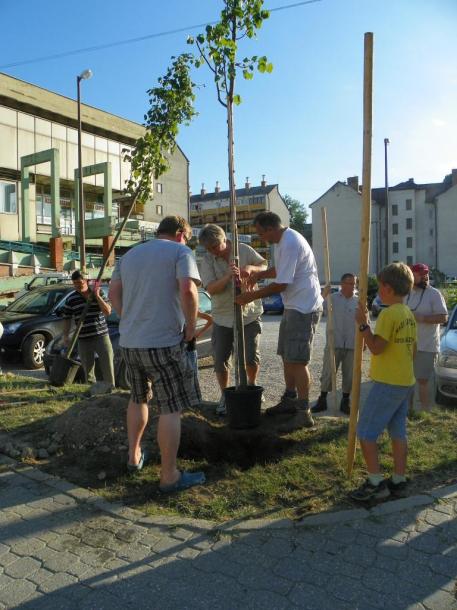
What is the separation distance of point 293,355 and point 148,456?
4.89 feet

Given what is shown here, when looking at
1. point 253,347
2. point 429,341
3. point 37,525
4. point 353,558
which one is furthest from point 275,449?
point 429,341

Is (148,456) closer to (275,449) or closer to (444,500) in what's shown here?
(275,449)

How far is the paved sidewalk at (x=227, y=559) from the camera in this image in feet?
8.09

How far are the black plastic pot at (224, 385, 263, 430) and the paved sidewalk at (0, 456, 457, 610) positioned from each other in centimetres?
139

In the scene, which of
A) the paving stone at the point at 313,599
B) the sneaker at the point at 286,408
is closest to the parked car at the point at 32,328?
the sneaker at the point at 286,408

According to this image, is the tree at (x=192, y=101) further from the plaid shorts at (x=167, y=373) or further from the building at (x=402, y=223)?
the building at (x=402, y=223)

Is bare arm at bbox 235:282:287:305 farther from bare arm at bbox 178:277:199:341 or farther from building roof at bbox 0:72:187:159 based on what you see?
building roof at bbox 0:72:187:159

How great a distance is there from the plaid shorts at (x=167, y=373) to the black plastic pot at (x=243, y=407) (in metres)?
0.77

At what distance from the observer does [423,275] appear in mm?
6000

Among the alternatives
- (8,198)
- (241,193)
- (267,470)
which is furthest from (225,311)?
(241,193)

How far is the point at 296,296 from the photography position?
466 cm

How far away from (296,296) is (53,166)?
29602 millimetres

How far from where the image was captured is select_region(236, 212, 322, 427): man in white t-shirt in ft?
14.9

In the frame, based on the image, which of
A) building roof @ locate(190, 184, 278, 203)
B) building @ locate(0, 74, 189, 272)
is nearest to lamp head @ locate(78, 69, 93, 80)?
building @ locate(0, 74, 189, 272)
